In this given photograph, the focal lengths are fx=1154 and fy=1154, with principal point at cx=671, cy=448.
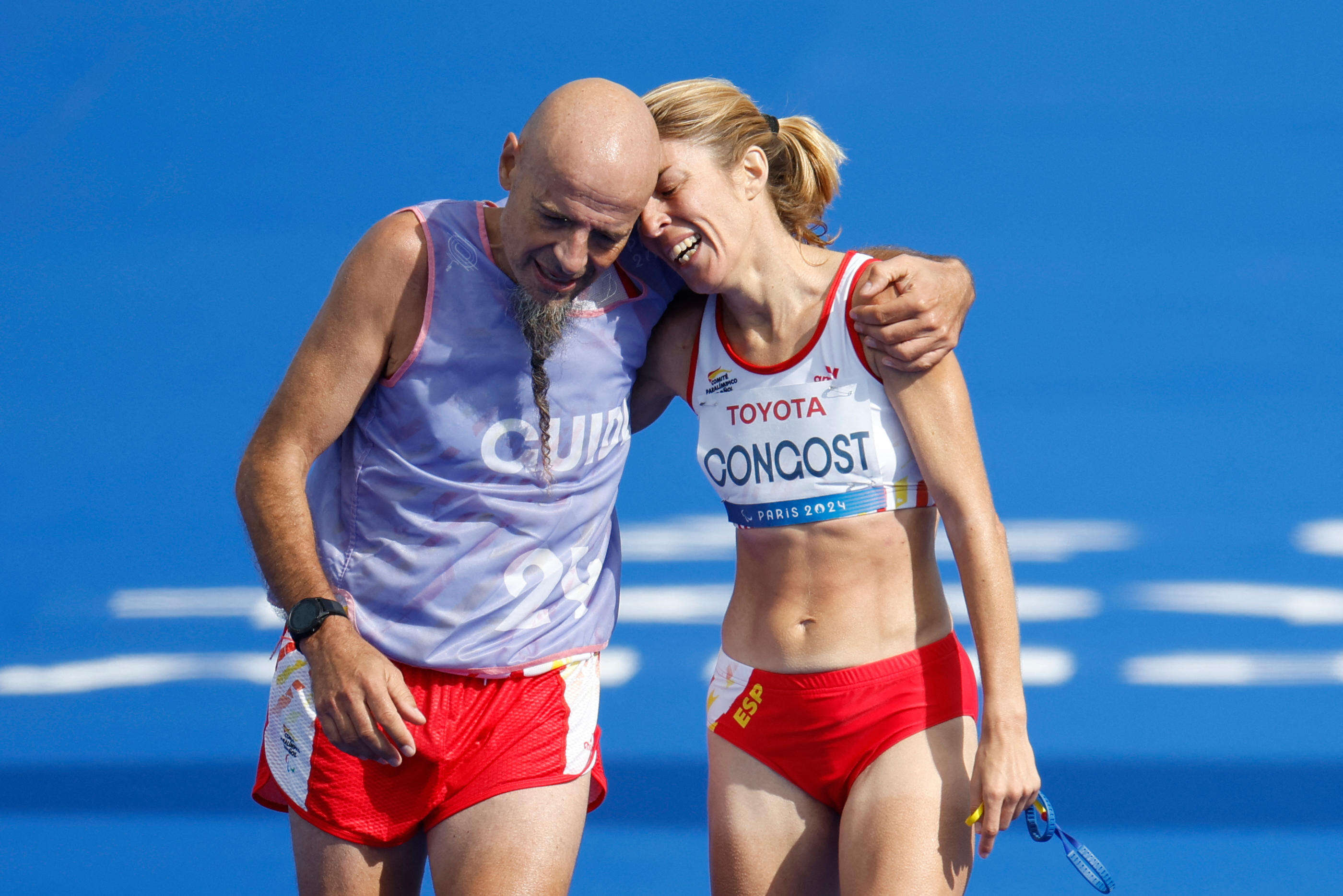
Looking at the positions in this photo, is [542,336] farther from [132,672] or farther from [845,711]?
[132,672]

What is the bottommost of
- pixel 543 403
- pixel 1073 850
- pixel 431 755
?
pixel 1073 850

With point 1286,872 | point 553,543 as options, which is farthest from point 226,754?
point 1286,872

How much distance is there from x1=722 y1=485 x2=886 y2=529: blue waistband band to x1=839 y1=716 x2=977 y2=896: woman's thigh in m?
0.30

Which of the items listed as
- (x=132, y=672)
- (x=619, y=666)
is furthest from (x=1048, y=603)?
(x=132, y=672)

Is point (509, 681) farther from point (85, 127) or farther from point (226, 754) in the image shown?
point (85, 127)

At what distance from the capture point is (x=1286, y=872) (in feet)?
8.86

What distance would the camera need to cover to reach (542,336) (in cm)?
144

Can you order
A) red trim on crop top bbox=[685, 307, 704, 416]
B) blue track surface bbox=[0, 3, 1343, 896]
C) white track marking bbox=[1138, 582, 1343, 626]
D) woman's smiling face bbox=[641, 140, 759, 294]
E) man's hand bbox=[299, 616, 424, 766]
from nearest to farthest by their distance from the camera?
man's hand bbox=[299, 616, 424, 766], woman's smiling face bbox=[641, 140, 759, 294], red trim on crop top bbox=[685, 307, 704, 416], blue track surface bbox=[0, 3, 1343, 896], white track marking bbox=[1138, 582, 1343, 626]

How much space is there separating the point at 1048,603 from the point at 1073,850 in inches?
72.7

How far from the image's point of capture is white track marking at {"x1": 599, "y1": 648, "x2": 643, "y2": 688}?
3.20 meters

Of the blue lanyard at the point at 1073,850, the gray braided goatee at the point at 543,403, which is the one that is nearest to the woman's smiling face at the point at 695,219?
→ the gray braided goatee at the point at 543,403

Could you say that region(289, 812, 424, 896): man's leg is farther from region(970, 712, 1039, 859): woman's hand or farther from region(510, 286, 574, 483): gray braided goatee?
region(970, 712, 1039, 859): woman's hand

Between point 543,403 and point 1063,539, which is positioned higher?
point 1063,539

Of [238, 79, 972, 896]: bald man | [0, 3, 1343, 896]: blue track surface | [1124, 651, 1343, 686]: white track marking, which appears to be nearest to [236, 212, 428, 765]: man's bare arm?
[238, 79, 972, 896]: bald man
